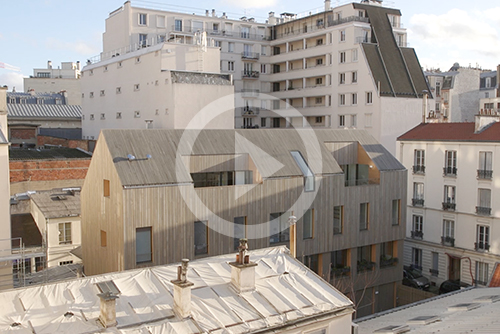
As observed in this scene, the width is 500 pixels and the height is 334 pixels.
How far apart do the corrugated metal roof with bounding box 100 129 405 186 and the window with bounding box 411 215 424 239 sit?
34.6ft

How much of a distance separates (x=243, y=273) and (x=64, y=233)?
17409 millimetres

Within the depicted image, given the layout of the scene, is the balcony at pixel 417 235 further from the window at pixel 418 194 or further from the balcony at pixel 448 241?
the window at pixel 418 194

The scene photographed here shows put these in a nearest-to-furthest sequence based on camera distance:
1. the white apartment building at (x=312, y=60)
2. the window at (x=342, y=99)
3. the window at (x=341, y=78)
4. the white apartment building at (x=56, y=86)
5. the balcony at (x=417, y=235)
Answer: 1. the balcony at (x=417, y=235)
2. the white apartment building at (x=312, y=60)
3. the window at (x=341, y=78)
4. the window at (x=342, y=99)
5. the white apartment building at (x=56, y=86)

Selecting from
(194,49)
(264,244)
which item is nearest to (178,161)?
(264,244)

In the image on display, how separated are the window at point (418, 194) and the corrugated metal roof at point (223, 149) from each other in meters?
10.0

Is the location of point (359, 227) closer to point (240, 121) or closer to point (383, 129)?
point (383, 129)

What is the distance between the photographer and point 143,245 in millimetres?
22594

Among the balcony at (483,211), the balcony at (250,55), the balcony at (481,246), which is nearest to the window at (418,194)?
the balcony at (483,211)

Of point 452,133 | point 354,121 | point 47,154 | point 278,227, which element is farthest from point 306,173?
point 354,121

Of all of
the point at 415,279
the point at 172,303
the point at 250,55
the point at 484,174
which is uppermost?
the point at 250,55

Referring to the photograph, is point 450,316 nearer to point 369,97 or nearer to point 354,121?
point 369,97

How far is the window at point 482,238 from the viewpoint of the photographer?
1369 inches

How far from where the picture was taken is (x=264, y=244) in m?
25.6

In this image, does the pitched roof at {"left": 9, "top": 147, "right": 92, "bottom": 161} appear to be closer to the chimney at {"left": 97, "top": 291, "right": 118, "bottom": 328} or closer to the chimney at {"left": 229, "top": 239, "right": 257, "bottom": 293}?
the chimney at {"left": 229, "top": 239, "right": 257, "bottom": 293}
